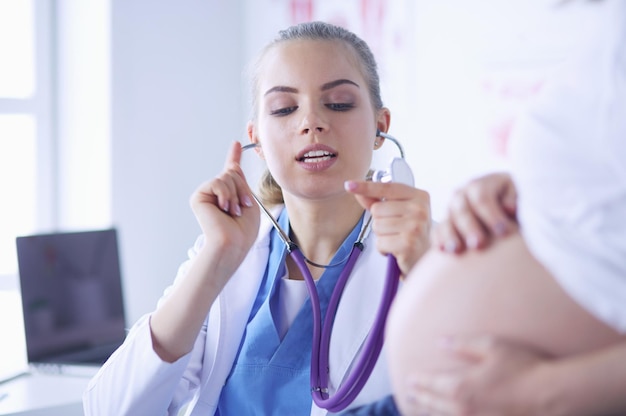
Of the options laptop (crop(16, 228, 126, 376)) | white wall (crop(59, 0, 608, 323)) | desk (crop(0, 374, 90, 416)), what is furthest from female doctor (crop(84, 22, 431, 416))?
white wall (crop(59, 0, 608, 323))

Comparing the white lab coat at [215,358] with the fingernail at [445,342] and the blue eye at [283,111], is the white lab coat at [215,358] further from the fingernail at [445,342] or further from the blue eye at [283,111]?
the fingernail at [445,342]

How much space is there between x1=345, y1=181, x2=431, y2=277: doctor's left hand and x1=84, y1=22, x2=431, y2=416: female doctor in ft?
0.61

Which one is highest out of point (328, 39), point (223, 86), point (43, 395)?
point (223, 86)

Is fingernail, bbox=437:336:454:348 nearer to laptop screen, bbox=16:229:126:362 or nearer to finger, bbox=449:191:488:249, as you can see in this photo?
finger, bbox=449:191:488:249

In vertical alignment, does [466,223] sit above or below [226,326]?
above

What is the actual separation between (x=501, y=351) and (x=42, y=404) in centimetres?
132

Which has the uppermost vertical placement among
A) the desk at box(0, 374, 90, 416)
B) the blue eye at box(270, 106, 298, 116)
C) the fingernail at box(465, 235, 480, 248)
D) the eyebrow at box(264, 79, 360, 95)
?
the eyebrow at box(264, 79, 360, 95)

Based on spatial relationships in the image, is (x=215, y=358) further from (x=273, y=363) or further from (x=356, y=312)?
(x=356, y=312)

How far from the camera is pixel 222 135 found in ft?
9.46

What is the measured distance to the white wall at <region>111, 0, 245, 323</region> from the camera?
8.38 ft

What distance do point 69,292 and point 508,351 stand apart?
5.10 feet

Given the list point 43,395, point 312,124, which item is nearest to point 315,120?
point 312,124

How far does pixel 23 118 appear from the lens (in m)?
2.56

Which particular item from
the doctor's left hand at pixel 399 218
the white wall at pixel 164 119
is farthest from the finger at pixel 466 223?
the white wall at pixel 164 119
